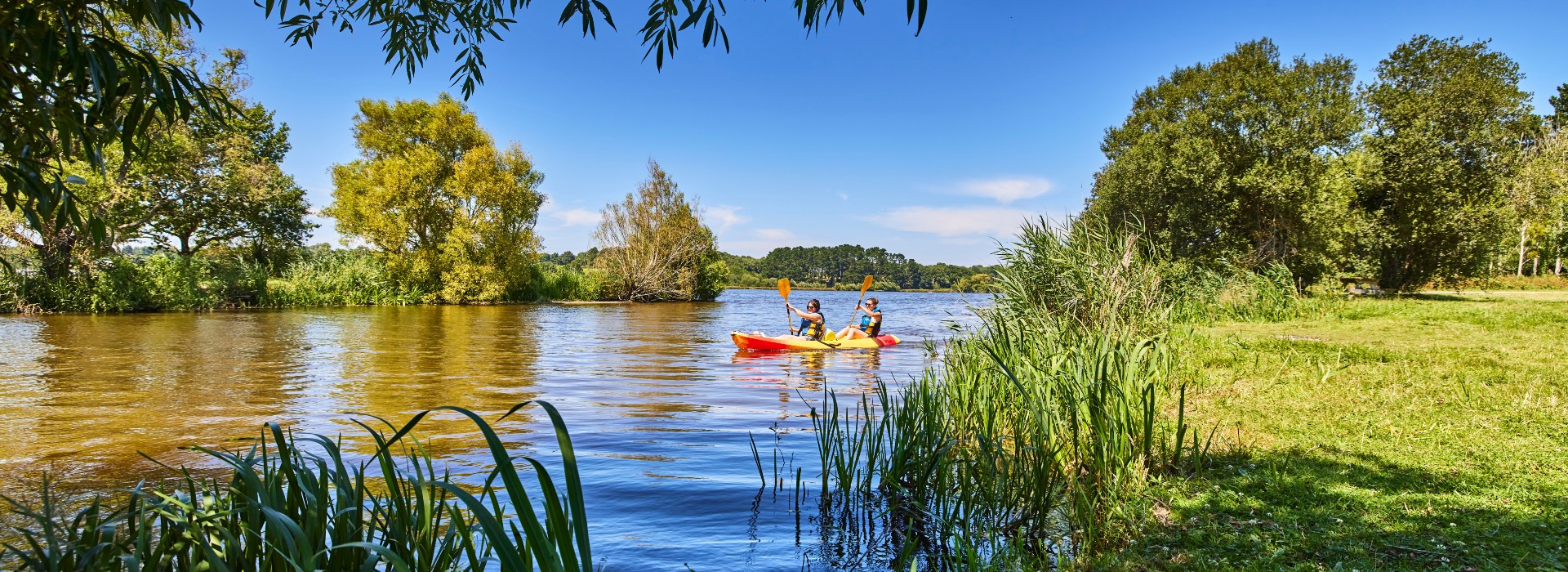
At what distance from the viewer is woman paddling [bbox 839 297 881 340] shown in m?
17.5

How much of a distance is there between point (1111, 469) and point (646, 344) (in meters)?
14.6

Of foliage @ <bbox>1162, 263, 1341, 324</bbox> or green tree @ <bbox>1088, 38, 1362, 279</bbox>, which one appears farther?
green tree @ <bbox>1088, 38, 1362, 279</bbox>

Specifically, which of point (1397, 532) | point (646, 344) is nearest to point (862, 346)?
point (646, 344)

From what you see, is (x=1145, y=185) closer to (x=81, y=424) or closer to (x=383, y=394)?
(x=383, y=394)

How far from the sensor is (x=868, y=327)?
18.0 m

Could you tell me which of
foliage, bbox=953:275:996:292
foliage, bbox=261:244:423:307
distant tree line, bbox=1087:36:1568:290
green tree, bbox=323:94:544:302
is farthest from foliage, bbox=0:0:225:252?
green tree, bbox=323:94:544:302

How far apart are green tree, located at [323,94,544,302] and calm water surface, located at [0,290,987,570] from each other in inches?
584

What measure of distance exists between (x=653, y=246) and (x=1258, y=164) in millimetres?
31416

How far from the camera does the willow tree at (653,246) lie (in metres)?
44.8

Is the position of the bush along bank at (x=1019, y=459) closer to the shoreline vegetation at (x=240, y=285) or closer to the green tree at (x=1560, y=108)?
the shoreline vegetation at (x=240, y=285)

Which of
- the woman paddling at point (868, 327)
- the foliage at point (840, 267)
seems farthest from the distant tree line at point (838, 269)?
the woman paddling at point (868, 327)

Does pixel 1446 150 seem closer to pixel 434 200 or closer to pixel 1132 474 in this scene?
pixel 1132 474

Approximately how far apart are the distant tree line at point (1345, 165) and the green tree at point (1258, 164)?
41 mm

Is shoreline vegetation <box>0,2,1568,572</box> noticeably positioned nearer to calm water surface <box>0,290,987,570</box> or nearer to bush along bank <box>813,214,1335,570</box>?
bush along bank <box>813,214,1335,570</box>
